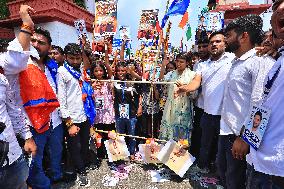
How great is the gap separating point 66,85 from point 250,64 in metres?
2.31

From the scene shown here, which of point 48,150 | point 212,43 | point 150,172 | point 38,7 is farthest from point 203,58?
point 38,7

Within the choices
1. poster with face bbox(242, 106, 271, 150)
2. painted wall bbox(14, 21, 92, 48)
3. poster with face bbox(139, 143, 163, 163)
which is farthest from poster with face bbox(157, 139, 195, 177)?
painted wall bbox(14, 21, 92, 48)

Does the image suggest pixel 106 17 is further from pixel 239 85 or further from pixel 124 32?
pixel 239 85

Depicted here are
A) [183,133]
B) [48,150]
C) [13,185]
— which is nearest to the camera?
[13,185]

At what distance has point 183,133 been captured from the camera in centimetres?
411

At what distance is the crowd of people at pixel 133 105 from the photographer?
166cm

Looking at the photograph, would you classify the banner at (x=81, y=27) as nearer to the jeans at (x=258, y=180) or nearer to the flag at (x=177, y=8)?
the flag at (x=177, y=8)

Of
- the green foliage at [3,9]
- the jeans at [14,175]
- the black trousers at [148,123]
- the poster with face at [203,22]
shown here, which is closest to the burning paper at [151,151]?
the black trousers at [148,123]

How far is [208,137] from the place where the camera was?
3766mm

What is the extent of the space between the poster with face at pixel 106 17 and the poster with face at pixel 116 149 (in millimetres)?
2564

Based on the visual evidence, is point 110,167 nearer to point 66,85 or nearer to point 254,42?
point 66,85

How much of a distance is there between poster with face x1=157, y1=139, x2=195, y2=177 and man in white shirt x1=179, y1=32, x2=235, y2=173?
1.18 ft

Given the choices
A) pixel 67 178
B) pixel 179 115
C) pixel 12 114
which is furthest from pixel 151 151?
pixel 12 114

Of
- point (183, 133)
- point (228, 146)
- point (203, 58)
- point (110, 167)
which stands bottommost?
point (110, 167)
